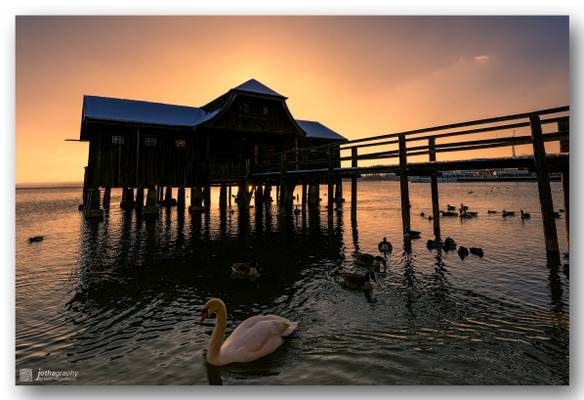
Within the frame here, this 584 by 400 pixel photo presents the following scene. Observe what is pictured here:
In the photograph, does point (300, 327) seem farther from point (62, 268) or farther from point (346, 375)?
point (62, 268)

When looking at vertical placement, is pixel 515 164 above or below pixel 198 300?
above

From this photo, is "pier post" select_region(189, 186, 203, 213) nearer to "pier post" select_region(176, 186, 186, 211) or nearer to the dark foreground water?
"pier post" select_region(176, 186, 186, 211)

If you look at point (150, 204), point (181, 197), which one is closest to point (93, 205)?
point (150, 204)

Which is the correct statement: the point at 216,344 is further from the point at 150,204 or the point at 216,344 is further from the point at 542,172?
the point at 150,204

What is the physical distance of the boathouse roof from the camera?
67.7ft

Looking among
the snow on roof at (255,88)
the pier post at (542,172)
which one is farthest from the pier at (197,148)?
the pier post at (542,172)

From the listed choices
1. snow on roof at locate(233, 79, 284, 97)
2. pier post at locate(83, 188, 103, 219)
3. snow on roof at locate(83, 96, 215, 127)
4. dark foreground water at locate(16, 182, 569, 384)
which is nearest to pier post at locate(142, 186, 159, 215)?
pier post at locate(83, 188, 103, 219)

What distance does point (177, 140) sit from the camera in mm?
23219

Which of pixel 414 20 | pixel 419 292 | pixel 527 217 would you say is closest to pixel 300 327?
pixel 419 292

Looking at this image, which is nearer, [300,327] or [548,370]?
[548,370]

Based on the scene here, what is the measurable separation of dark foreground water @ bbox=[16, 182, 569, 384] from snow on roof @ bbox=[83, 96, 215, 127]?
35.5 ft

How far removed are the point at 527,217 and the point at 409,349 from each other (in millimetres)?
22494

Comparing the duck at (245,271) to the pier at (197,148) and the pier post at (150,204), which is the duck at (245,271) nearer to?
the pier at (197,148)

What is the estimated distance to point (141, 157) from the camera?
22.0m
